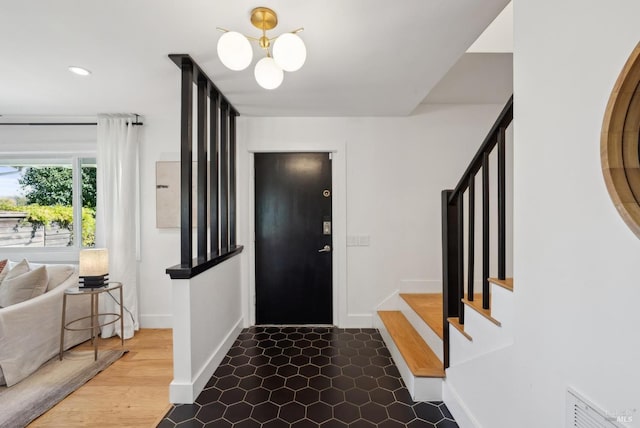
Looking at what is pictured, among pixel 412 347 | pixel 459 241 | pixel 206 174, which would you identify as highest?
pixel 206 174

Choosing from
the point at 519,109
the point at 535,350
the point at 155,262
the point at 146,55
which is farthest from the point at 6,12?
the point at 535,350

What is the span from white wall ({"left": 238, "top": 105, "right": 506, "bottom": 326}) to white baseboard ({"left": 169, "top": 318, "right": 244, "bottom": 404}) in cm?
82

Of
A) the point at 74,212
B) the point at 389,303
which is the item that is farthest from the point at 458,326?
the point at 74,212

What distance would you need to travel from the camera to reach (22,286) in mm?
2518

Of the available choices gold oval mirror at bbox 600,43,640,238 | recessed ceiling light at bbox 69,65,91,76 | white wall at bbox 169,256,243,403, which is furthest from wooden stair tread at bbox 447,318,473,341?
recessed ceiling light at bbox 69,65,91,76

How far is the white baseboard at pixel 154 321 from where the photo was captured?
10.6 feet

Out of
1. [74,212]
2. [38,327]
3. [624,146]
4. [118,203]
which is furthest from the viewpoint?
[74,212]

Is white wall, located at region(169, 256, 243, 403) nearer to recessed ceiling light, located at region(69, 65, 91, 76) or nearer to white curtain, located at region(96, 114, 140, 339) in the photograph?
white curtain, located at region(96, 114, 140, 339)

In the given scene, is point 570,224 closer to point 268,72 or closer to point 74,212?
point 268,72

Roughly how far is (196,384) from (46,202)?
296 cm

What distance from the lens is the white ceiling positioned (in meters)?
1.50

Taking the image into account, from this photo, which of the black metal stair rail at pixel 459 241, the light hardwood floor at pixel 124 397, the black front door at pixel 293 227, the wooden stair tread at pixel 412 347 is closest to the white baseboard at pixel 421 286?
the wooden stair tread at pixel 412 347

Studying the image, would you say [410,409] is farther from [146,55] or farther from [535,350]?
[146,55]

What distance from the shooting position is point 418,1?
1.44m
